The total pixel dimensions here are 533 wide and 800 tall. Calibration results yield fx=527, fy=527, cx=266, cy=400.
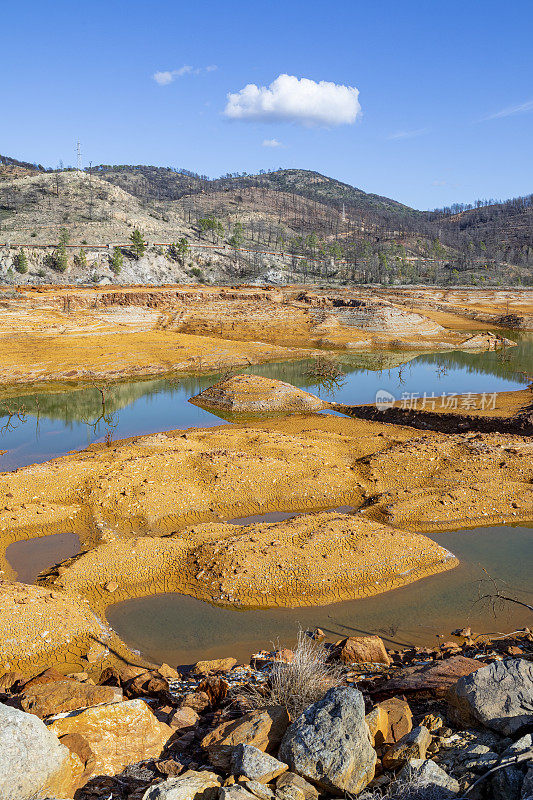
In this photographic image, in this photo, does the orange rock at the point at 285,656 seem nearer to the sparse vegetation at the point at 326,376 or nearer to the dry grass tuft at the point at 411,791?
the dry grass tuft at the point at 411,791

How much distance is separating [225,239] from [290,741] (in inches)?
4577

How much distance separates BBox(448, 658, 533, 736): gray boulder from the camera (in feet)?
16.9

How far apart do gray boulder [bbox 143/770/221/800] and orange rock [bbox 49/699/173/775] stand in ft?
3.86

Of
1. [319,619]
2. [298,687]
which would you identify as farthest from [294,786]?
[319,619]

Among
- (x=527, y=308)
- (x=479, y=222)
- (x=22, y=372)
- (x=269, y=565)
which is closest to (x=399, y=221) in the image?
(x=479, y=222)

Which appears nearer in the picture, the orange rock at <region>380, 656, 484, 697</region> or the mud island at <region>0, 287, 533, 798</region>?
the orange rock at <region>380, 656, 484, 697</region>

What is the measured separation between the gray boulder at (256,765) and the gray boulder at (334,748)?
155 millimetres

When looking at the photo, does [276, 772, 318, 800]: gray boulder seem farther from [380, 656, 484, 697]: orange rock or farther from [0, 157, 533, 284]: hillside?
[0, 157, 533, 284]: hillside

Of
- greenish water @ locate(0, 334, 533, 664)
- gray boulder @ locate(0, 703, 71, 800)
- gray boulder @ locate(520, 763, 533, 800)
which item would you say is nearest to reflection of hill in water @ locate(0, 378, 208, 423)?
greenish water @ locate(0, 334, 533, 664)

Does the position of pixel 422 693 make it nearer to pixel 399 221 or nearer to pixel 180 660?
pixel 180 660

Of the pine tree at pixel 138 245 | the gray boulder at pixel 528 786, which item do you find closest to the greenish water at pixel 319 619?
the gray boulder at pixel 528 786

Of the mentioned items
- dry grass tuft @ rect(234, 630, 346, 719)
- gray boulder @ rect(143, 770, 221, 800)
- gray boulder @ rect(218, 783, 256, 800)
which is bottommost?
dry grass tuft @ rect(234, 630, 346, 719)

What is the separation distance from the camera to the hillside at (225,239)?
8281 cm

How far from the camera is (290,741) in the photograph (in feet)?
15.7
